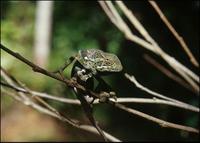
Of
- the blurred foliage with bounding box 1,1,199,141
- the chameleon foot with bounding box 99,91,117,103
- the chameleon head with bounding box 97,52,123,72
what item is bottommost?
the blurred foliage with bounding box 1,1,199,141

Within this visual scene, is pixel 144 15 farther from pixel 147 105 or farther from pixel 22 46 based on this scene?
pixel 22 46

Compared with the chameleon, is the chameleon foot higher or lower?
lower

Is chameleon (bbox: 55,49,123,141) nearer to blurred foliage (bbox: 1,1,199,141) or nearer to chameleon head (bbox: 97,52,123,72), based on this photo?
chameleon head (bbox: 97,52,123,72)

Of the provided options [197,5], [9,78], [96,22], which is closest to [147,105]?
[96,22]

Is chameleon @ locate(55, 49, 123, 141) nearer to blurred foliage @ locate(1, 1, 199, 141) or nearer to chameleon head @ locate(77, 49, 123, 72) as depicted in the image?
chameleon head @ locate(77, 49, 123, 72)

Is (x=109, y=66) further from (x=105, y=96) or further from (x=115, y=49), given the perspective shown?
(x=115, y=49)

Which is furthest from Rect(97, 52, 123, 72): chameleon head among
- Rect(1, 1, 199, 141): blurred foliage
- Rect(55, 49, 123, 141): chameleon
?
Rect(1, 1, 199, 141): blurred foliage

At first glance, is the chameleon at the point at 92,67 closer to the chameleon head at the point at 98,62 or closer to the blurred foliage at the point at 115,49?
the chameleon head at the point at 98,62

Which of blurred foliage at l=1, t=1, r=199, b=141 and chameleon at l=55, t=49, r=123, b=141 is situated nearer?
chameleon at l=55, t=49, r=123, b=141
